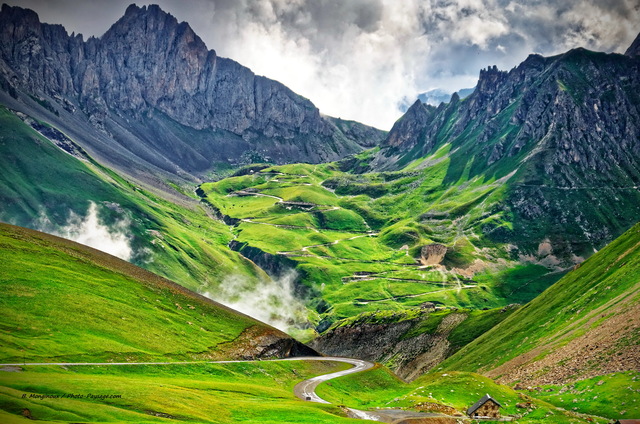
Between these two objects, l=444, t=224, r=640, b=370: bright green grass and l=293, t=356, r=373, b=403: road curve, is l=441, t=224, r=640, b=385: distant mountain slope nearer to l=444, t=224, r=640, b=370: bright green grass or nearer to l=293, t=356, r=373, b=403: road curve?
l=444, t=224, r=640, b=370: bright green grass

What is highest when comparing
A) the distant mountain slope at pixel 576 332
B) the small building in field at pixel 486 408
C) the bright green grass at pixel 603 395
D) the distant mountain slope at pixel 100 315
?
the distant mountain slope at pixel 100 315

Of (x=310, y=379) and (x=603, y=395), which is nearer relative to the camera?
(x=603, y=395)

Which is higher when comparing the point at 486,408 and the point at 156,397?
the point at 156,397

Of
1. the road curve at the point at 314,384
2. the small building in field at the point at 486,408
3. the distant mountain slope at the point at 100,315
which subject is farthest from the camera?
the road curve at the point at 314,384

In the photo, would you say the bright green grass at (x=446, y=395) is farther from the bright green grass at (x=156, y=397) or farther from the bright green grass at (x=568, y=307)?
the bright green grass at (x=568, y=307)

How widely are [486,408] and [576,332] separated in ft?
134

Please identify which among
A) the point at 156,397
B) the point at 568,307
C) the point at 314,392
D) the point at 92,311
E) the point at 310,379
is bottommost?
the point at 314,392

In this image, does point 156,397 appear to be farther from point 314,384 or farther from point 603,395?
point 603,395

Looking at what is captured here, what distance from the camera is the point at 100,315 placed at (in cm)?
9738

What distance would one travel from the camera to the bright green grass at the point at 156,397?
151 ft

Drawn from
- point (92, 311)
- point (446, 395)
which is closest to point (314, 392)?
point (446, 395)

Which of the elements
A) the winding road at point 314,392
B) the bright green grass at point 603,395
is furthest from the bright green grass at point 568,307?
the winding road at point 314,392

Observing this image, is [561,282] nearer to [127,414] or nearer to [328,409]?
[328,409]

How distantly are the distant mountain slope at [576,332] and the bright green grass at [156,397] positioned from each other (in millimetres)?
46124
